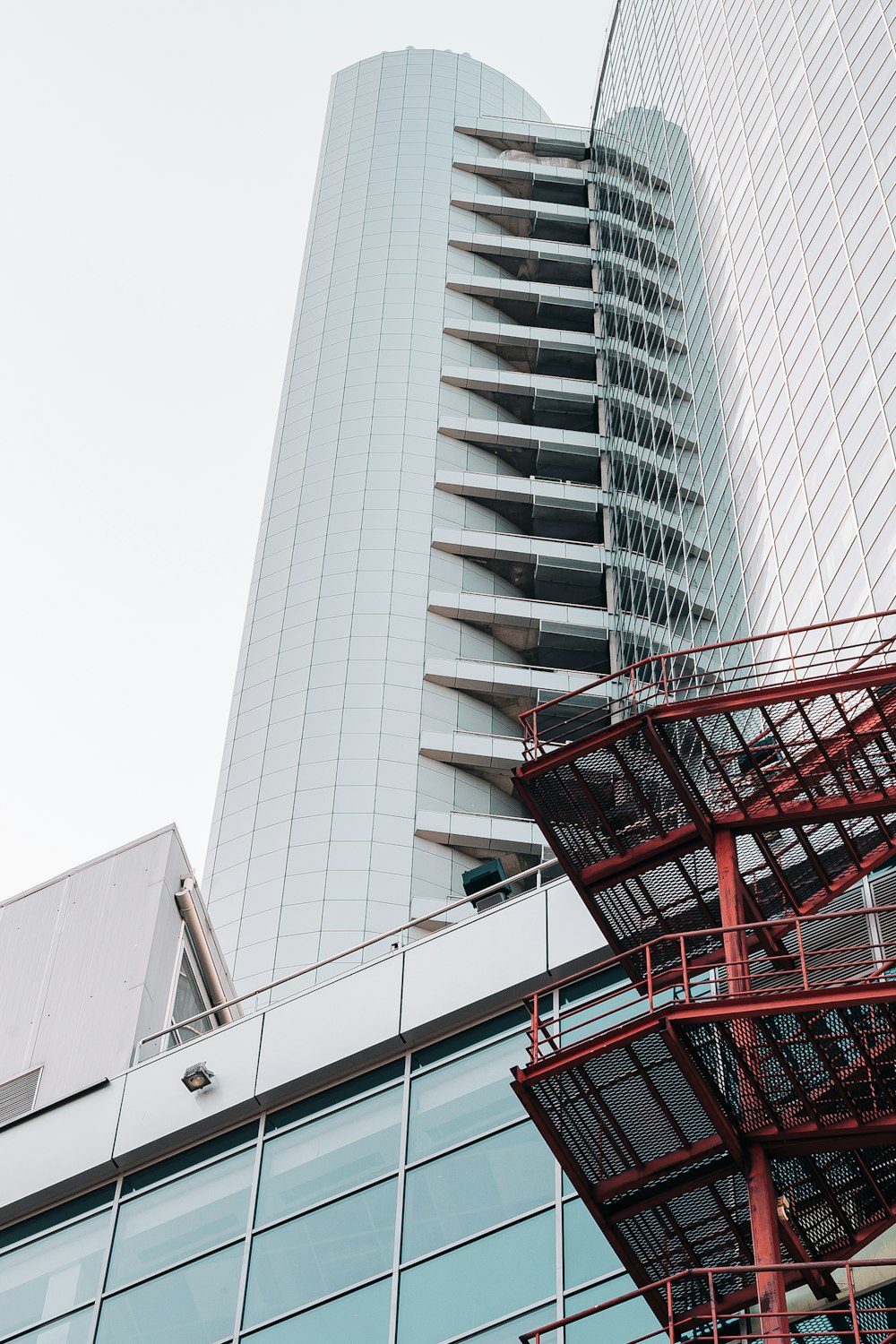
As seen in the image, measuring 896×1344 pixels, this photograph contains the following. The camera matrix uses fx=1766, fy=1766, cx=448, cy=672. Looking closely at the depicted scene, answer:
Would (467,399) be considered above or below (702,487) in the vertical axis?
above

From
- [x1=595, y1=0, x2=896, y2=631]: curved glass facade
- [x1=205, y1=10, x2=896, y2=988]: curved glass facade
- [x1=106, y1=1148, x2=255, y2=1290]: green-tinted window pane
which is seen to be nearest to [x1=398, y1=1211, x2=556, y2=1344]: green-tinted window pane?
[x1=106, y1=1148, x2=255, y2=1290]: green-tinted window pane

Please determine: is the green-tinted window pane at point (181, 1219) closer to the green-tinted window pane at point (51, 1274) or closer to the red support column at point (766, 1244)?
the green-tinted window pane at point (51, 1274)

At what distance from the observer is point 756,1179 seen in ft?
49.5

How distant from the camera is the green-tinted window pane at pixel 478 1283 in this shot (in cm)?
1989

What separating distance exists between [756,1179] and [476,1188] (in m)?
6.67

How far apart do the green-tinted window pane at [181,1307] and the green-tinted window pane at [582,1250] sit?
459 cm

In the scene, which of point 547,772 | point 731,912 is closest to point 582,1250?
point 731,912

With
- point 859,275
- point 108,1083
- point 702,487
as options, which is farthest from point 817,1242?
point 702,487

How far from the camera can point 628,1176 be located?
1605 cm

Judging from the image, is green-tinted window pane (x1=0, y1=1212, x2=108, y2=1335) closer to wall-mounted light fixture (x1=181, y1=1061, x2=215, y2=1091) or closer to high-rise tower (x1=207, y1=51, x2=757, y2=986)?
wall-mounted light fixture (x1=181, y1=1061, x2=215, y2=1091)

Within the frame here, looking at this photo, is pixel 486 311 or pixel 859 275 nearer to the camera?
pixel 859 275

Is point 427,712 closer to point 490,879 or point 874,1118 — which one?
point 490,879

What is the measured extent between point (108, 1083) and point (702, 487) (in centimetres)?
3908

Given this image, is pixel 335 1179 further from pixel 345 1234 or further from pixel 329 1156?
pixel 345 1234
